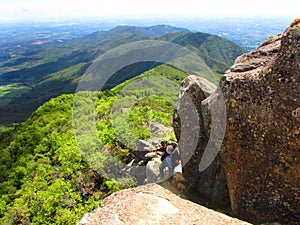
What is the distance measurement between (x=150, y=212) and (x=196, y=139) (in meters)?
4.30

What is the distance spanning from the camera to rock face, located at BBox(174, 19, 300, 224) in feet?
28.2

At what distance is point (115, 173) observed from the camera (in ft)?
71.5

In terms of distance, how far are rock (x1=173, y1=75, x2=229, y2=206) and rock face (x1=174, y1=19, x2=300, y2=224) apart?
846 millimetres

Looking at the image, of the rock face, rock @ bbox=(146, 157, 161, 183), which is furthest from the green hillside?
the rock face

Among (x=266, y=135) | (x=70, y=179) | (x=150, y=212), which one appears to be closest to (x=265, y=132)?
(x=266, y=135)

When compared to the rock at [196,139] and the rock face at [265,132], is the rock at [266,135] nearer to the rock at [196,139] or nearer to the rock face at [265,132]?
the rock face at [265,132]

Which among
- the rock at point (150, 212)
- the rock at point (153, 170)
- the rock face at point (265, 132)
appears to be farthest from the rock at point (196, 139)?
the rock at point (153, 170)

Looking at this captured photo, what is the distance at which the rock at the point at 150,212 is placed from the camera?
31.0 feet

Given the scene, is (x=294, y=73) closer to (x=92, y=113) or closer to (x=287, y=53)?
(x=287, y=53)

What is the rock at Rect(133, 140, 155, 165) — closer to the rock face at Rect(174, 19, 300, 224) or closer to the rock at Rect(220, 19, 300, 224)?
the rock face at Rect(174, 19, 300, 224)

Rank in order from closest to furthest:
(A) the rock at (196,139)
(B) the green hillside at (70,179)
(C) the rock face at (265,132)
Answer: (C) the rock face at (265,132), (A) the rock at (196,139), (B) the green hillside at (70,179)

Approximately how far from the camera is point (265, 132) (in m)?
9.06

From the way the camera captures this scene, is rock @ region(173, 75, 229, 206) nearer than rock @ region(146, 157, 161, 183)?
Yes

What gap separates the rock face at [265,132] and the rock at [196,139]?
33.3 inches
